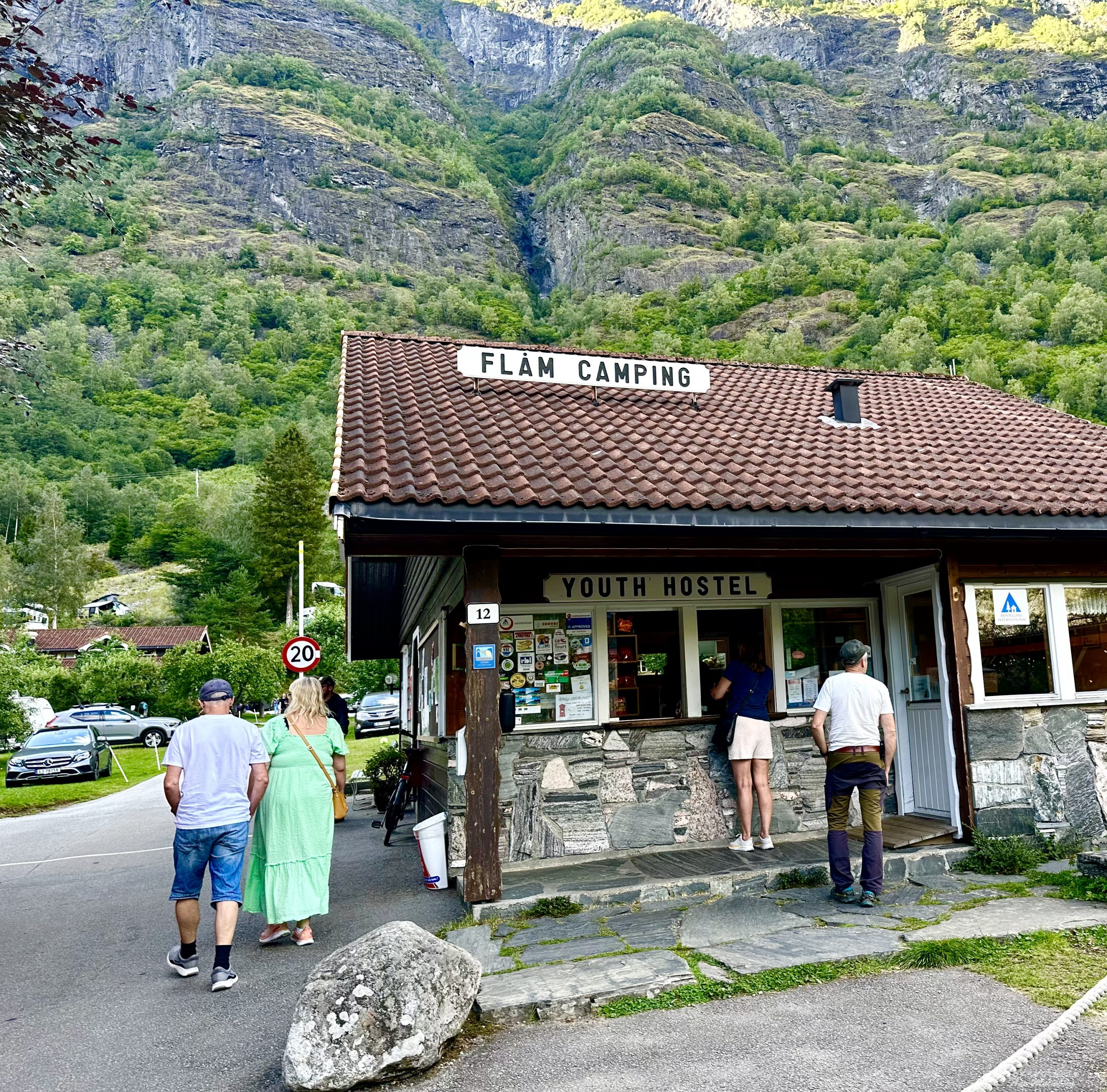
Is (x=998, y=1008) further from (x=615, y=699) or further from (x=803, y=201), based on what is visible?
(x=803, y=201)

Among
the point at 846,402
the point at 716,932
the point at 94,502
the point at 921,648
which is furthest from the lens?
the point at 94,502

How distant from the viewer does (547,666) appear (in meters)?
8.11

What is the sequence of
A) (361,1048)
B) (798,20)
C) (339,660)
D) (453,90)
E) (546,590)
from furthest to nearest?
(453,90) < (798,20) < (339,660) < (546,590) < (361,1048)

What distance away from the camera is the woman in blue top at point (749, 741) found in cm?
783

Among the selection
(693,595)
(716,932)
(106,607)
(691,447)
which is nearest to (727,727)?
(693,595)

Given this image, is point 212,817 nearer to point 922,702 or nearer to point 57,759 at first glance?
point 922,702

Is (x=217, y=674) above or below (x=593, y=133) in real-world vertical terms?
below

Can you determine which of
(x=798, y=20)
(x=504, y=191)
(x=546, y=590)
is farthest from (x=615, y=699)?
(x=798, y=20)

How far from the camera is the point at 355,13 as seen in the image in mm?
183875

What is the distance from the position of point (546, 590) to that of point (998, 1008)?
4689 millimetres

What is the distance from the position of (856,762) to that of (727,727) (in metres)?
1.67

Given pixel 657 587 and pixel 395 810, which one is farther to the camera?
pixel 395 810

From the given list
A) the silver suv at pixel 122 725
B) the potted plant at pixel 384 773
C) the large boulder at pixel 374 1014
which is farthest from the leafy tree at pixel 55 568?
the large boulder at pixel 374 1014

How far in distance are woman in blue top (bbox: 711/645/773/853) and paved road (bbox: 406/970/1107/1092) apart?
2.98 meters
